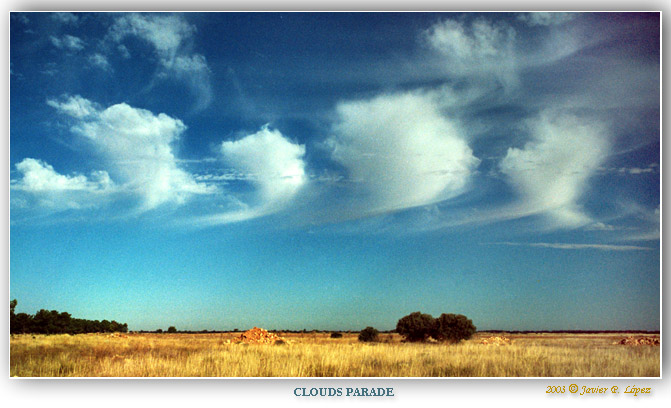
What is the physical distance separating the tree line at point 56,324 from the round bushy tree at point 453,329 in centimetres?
1033

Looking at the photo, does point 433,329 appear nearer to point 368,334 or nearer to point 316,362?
point 368,334

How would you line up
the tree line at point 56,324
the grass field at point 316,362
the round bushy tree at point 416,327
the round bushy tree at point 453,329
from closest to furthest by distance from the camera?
1. the grass field at point 316,362
2. the tree line at point 56,324
3. the round bushy tree at point 453,329
4. the round bushy tree at point 416,327

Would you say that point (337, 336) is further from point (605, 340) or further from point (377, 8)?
point (377, 8)

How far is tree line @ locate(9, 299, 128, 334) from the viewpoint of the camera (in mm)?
11580

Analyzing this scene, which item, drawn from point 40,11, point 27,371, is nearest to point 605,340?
point 27,371

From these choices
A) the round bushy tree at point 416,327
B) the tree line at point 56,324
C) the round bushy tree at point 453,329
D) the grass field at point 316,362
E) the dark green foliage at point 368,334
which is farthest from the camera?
the dark green foliage at point 368,334

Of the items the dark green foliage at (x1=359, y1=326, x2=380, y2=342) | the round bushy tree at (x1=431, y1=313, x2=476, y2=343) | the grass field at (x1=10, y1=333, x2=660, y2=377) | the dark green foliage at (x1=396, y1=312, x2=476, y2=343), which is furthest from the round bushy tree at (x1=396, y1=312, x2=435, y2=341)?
the grass field at (x1=10, y1=333, x2=660, y2=377)

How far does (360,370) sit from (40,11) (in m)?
10.4

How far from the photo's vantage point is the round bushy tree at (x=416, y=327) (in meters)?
17.3

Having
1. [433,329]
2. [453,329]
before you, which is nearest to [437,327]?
[433,329]

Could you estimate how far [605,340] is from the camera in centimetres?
1251

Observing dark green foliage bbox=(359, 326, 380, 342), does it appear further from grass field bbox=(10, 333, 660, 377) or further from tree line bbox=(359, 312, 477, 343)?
grass field bbox=(10, 333, 660, 377)

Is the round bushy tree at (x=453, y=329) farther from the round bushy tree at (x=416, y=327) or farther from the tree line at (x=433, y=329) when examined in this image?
the round bushy tree at (x=416, y=327)

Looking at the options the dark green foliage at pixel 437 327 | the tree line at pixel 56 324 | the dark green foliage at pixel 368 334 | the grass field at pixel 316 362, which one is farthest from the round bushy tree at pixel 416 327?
the tree line at pixel 56 324
